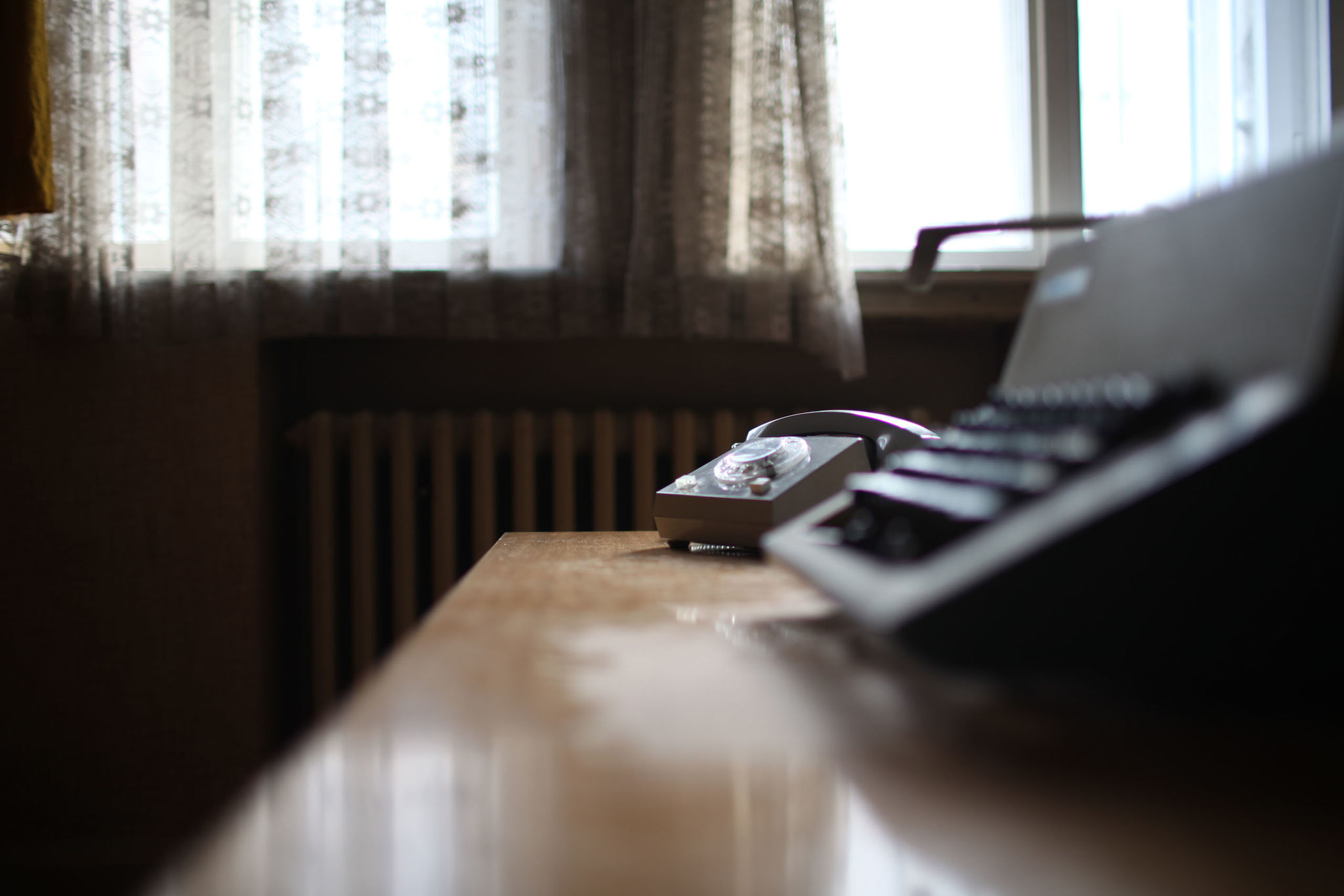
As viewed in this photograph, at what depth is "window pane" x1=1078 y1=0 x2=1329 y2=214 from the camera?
171 cm

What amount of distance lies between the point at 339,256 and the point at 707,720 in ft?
4.33

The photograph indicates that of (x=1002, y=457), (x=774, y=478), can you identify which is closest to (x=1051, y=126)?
(x=774, y=478)

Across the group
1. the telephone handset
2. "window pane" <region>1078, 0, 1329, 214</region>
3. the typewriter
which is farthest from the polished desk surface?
"window pane" <region>1078, 0, 1329, 214</region>

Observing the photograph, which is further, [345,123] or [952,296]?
[952,296]

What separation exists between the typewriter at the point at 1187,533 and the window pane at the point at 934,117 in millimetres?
1367

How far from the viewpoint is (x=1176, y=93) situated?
5.62ft

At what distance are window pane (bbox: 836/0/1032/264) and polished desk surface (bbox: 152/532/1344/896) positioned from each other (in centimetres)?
146

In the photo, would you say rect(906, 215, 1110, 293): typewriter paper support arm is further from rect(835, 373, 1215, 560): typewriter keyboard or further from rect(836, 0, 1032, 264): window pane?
rect(836, 0, 1032, 264): window pane

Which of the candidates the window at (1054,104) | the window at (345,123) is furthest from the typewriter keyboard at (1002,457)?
the window at (1054,104)

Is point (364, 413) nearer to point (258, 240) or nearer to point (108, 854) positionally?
point (258, 240)

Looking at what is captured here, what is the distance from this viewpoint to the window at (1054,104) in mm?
1698

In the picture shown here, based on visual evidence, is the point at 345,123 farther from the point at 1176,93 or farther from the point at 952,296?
→ the point at 1176,93

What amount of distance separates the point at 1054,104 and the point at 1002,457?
1.54 meters

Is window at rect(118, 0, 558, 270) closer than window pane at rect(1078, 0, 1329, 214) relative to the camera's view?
Yes
